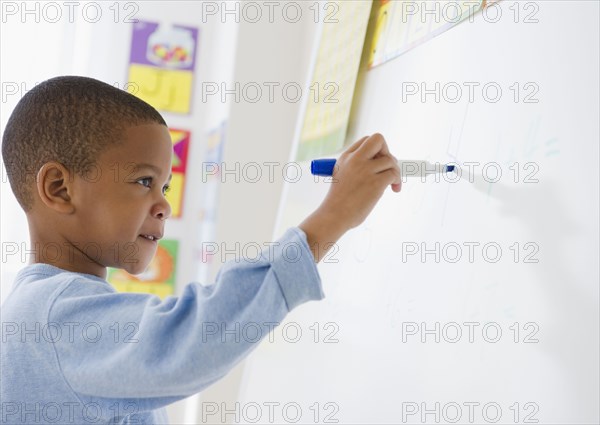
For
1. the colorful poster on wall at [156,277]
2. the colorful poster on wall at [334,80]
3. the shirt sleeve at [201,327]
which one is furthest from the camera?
the colorful poster on wall at [156,277]

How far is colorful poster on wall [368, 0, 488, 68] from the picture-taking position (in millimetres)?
608

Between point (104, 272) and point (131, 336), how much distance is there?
186mm

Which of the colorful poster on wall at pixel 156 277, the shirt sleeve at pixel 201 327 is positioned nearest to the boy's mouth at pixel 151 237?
the shirt sleeve at pixel 201 327

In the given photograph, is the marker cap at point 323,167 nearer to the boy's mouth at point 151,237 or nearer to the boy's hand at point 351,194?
the boy's hand at point 351,194

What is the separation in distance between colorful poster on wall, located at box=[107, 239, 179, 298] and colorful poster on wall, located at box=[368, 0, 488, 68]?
113 cm

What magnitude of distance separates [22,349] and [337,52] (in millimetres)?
561

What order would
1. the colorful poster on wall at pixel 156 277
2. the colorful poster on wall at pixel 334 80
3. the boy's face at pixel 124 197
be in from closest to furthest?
the boy's face at pixel 124 197
the colorful poster on wall at pixel 334 80
the colorful poster on wall at pixel 156 277

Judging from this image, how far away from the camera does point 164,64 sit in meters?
1.81

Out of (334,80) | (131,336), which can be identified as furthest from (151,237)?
(334,80)

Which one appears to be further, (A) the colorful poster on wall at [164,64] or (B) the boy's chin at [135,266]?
(A) the colorful poster on wall at [164,64]

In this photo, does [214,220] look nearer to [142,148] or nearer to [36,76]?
[36,76]

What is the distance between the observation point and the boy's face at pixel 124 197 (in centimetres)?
56

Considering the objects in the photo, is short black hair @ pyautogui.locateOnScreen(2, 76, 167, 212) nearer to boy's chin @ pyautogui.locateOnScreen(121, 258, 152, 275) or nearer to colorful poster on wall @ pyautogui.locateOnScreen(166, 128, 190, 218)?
boy's chin @ pyautogui.locateOnScreen(121, 258, 152, 275)

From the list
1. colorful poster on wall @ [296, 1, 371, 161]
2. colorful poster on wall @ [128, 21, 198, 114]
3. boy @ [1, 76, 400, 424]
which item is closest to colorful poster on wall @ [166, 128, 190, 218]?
colorful poster on wall @ [128, 21, 198, 114]
